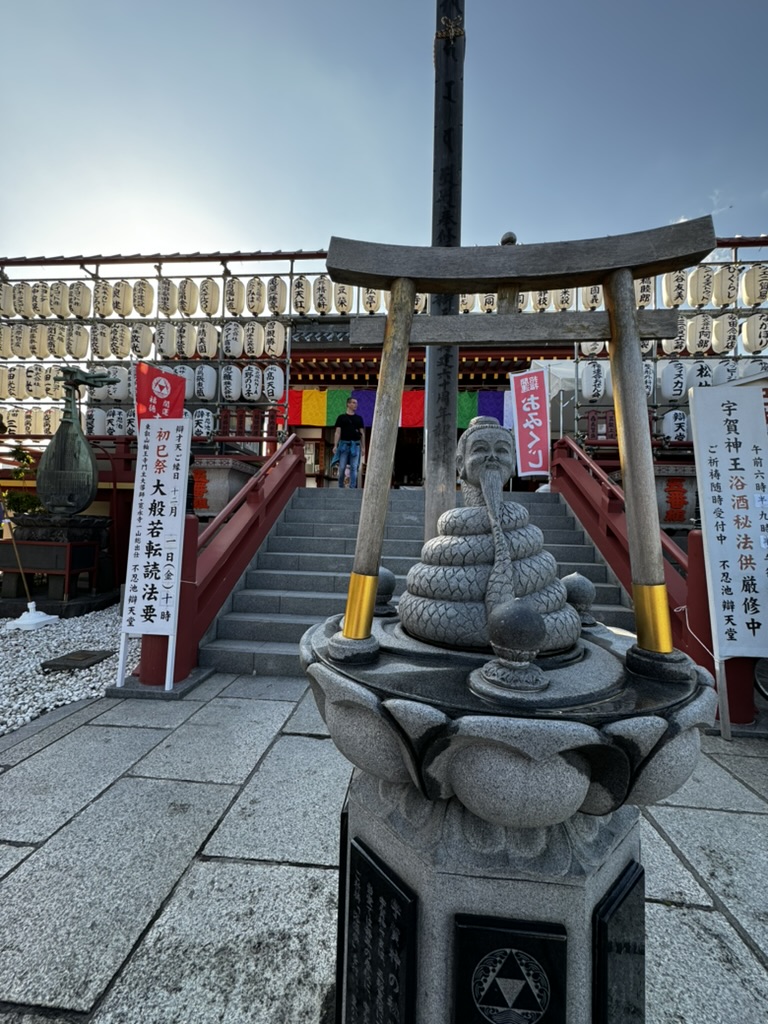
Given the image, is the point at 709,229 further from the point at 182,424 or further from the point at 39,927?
the point at 182,424

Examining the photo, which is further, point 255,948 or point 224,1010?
point 255,948

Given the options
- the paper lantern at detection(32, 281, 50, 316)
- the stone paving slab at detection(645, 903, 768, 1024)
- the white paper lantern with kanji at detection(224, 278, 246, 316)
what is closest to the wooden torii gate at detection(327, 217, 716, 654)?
the stone paving slab at detection(645, 903, 768, 1024)

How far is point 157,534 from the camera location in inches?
179

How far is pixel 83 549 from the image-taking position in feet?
26.5

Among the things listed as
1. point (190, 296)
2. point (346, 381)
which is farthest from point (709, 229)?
point (346, 381)

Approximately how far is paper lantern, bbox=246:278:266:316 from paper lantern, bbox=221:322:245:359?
2.15 feet

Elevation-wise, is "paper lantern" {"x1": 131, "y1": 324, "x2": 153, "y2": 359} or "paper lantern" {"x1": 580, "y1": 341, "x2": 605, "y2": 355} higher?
"paper lantern" {"x1": 131, "y1": 324, "x2": 153, "y2": 359}

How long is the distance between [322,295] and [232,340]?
2.57 meters

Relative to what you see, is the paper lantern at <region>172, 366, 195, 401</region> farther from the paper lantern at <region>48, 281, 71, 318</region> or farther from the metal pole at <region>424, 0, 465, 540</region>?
the metal pole at <region>424, 0, 465, 540</region>

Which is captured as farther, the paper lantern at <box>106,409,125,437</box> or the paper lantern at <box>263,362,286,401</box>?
the paper lantern at <box>106,409,125,437</box>

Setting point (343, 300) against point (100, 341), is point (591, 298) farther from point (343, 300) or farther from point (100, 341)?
point (100, 341)

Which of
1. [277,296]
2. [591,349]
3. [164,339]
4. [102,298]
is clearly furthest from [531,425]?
[102,298]

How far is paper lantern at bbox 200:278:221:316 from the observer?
11.7 metres

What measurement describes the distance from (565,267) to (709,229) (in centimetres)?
43
